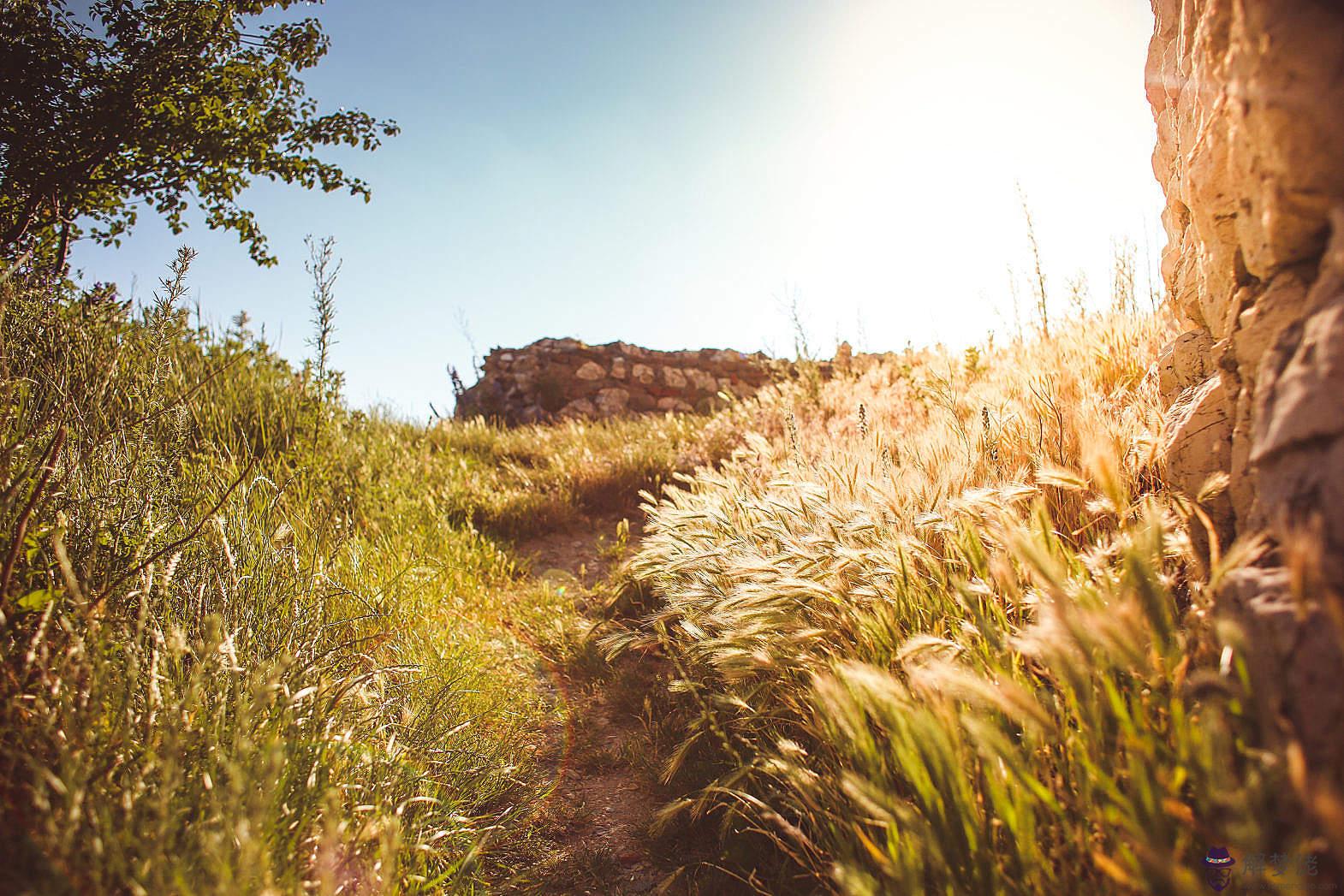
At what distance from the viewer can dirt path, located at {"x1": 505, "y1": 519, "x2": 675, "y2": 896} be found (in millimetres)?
1958

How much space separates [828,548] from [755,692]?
24.8 inches

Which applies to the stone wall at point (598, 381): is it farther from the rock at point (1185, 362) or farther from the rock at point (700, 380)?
the rock at point (1185, 362)

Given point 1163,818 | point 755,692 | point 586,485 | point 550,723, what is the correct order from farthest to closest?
point 586,485, point 550,723, point 755,692, point 1163,818

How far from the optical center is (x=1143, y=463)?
6.26 feet

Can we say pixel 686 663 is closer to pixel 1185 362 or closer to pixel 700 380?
pixel 1185 362

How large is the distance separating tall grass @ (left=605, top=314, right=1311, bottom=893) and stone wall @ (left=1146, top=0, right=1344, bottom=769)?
8 centimetres

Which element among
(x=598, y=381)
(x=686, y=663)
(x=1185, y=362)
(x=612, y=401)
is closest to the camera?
(x=1185, y=362)

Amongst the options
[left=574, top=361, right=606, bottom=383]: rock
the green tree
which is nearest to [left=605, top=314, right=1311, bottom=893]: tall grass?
the green tree

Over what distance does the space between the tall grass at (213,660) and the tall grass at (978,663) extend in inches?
32.5

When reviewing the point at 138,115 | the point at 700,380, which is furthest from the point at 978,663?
the point at 700,380

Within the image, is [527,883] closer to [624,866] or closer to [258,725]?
[624,866]

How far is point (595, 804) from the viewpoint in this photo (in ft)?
7.84

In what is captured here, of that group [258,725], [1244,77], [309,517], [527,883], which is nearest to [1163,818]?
[1244,77]

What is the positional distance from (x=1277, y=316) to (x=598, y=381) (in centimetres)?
1268
